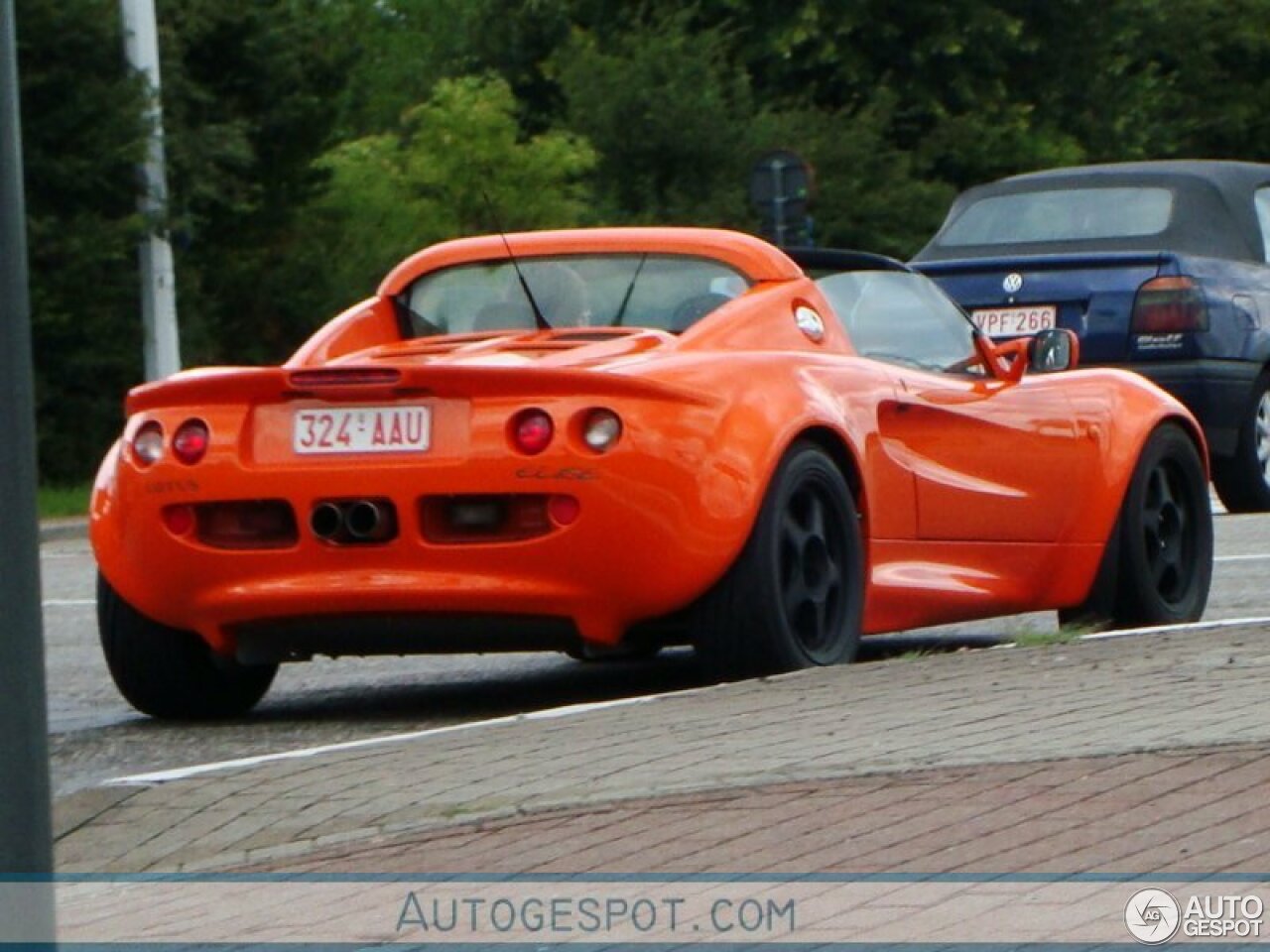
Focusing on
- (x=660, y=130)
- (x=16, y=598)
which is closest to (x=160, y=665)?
(x=16, y=598)

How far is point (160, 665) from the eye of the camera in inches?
341

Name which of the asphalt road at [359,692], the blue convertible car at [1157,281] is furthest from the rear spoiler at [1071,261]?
the asphalt road at [359,692]

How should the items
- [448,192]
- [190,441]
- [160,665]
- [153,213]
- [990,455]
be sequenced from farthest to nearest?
[448,192] → [153,213] → [990,455] → [160,665] → [190,441]

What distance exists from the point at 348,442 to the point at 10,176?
3831 mm

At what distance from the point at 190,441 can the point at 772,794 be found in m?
2.68

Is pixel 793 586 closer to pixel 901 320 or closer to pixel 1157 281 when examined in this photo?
pixel 901 320

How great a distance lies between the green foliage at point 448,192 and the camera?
3544 cm

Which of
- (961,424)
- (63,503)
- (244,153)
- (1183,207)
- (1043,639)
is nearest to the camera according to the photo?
(1043,639)

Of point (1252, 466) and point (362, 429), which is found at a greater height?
point (362, 429)

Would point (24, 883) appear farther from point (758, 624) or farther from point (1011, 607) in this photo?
point (1011, 607)

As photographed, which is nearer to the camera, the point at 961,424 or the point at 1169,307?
the point at 961,424

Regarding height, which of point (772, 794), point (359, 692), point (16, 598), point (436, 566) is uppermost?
point (16, 598)

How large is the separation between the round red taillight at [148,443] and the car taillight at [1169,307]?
8054 mm

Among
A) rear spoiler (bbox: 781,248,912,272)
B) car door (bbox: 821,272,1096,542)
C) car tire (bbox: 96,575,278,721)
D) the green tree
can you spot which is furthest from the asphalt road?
the green tree
